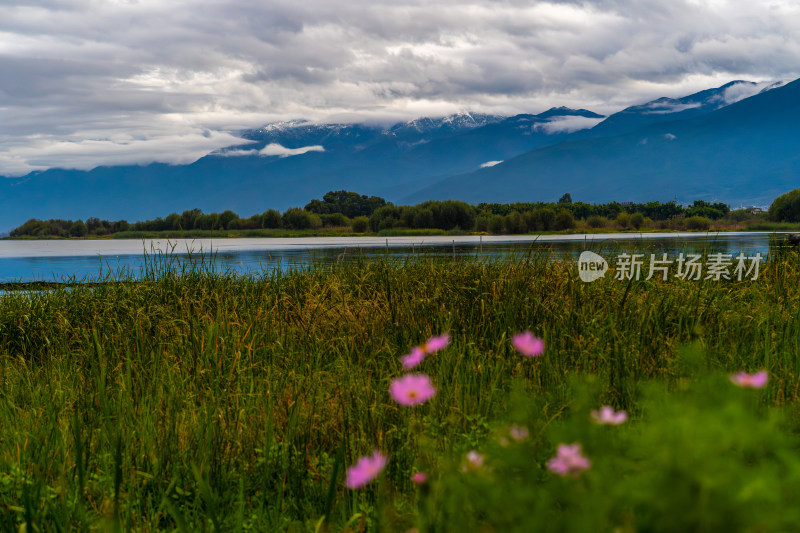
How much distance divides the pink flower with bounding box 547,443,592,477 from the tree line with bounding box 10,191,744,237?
7000 centimetres

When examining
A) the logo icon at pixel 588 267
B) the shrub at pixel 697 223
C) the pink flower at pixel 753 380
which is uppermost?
the pink flower at pixel 753 380

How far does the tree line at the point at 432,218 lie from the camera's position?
80.7 meters

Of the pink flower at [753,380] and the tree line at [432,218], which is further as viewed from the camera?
the tree line at [432,218]

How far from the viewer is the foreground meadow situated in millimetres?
1130

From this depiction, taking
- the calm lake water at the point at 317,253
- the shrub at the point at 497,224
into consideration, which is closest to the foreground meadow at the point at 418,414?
the calm lake water at the point at 317,253

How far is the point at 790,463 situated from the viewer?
41.9 inches

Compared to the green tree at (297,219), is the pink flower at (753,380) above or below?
below

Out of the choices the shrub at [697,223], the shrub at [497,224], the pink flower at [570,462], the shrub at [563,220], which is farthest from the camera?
the shrub at [697,223]

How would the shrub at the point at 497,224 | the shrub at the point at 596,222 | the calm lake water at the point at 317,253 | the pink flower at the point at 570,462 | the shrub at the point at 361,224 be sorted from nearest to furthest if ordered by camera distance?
the pink flower at the point at 570,462
the calm lake water at the point at 317,253
the shrub at the point at 497,224
the shrub at the point at 361,224
the shrub at the point at 596,222

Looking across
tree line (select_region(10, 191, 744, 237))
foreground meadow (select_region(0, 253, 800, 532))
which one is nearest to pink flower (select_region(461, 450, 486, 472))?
foreground meadow (select_region(0, 253, 800, 532))

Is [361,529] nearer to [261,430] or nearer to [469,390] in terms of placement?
[261,430]

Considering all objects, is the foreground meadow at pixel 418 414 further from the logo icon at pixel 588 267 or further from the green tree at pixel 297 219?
the green tree at pixel 297 219

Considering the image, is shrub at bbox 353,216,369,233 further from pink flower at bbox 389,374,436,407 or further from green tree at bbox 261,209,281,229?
pink flower at bbox 389,374,436,407

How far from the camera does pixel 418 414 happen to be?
334 centimetres
